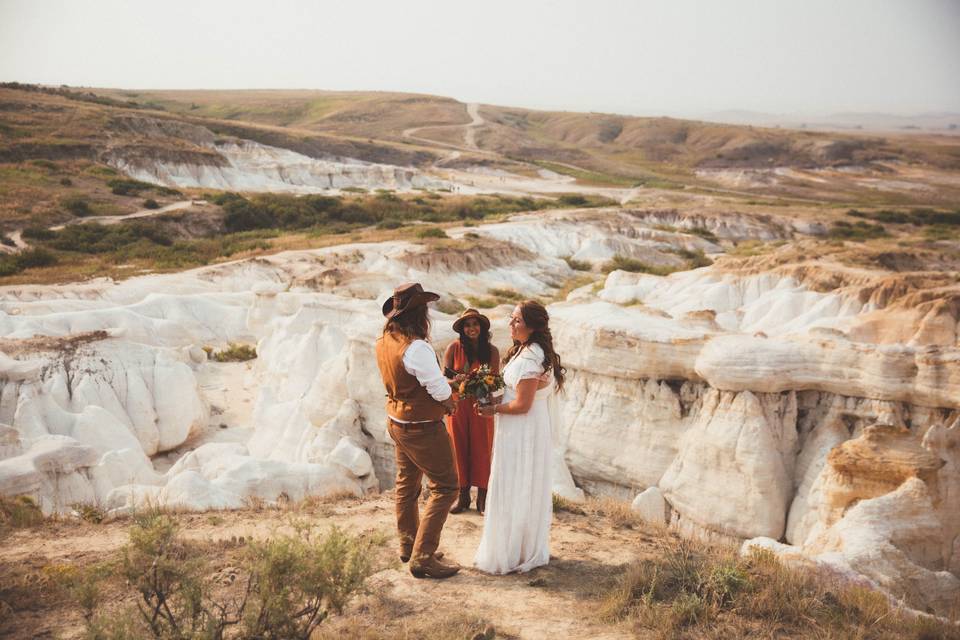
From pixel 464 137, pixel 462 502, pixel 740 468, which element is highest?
pixel 464 137

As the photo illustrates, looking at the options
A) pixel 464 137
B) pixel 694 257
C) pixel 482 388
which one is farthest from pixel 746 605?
pixel 464 137

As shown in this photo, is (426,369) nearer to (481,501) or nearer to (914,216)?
(481,501)

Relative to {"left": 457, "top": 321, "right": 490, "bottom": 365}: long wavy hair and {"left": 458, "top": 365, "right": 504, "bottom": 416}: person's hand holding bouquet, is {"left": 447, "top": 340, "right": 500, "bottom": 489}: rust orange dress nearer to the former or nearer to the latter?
{"left": 457, "top": 321, "right": 490, "bottom": 365}: long wavy hair

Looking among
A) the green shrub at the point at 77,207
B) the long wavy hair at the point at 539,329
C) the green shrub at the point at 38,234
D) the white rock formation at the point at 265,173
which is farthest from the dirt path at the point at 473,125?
the long wavy hair at the point at 539,329

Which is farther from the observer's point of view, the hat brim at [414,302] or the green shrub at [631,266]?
the green shrub at [631,266]

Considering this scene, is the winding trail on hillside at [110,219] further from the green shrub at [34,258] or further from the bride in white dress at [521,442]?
the bride in white dress at [521,442]

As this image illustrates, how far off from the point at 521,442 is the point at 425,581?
121cm

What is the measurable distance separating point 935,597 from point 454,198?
147 feet

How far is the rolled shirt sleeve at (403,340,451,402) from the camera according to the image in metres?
4.20

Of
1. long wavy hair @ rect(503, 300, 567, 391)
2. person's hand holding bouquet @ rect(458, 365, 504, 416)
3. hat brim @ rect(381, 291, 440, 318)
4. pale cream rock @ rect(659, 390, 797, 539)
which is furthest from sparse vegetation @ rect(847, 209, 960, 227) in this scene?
hat brim @ rect(381, 291, 440, 318)

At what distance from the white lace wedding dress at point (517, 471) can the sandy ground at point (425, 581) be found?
0.29m

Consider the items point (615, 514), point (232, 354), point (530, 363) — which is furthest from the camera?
point (232, 354)

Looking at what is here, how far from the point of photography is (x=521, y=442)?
4.52m

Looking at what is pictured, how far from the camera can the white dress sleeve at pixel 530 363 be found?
14.4 feet
